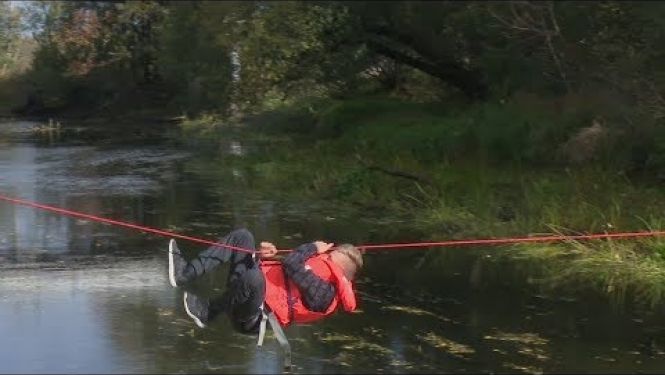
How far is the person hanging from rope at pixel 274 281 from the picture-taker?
6473 millimetres

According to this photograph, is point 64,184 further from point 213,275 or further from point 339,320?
point 339,320

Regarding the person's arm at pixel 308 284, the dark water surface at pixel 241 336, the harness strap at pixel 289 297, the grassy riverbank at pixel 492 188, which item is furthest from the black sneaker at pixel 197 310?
the grassy riverbank at pixel 492 188

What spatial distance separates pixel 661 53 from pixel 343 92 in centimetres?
1506

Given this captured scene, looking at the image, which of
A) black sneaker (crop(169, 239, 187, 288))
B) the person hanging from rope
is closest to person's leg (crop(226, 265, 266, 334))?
the person hanging from rope

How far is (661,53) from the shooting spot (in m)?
13.3

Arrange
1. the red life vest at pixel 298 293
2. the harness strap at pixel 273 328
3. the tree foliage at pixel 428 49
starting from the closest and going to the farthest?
1. the harness strap at pixel 273 328
2. the red life vest at pixel 298 293
3. the tree foliage at pixel 428 49

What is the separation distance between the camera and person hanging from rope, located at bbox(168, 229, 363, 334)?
6.47 m

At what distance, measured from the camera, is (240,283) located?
6516 mm

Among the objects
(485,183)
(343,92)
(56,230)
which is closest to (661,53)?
(485,183)

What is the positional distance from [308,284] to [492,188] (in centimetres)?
878

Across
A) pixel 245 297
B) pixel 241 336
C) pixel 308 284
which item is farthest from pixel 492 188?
pixel 245 297

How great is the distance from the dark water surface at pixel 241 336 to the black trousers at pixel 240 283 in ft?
1.12

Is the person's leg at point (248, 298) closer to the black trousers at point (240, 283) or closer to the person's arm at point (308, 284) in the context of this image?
the black trousers at point (240, 283)

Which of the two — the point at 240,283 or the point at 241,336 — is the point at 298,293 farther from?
the point at 241,336
